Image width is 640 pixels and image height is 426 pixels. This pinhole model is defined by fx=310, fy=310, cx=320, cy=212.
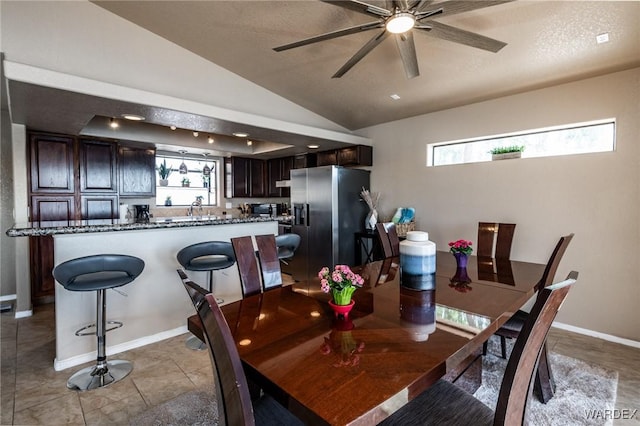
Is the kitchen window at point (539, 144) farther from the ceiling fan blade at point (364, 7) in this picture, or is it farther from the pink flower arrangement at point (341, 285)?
the pink flower arrangement at point (341, 285)

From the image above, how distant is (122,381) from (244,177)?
437 centimetres

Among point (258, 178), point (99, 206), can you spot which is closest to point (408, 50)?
point (99, 206)

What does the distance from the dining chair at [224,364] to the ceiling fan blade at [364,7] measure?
64.3 inches

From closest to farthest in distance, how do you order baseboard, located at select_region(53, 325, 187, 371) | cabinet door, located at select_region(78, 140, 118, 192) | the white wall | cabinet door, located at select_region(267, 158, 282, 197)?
baseboard, located at select_region(53, 325, 187, 371)
the white wall
cabinet door, located at select_region(78, 140, 118, 192)
cabinet door, located at select_region(267, 158, 282, 197)

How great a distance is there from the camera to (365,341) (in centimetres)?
111

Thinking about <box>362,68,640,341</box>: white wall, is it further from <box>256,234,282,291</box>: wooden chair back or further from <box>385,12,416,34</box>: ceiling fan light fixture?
<box>256,234,282,291</box>: wooden chair back

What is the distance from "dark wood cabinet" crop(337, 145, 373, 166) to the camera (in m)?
4.78

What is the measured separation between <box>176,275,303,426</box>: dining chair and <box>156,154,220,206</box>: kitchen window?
4783mm

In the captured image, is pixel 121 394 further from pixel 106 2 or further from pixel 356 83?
pixel 356 83

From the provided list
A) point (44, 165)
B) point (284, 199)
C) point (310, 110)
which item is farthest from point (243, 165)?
point (44, 165)

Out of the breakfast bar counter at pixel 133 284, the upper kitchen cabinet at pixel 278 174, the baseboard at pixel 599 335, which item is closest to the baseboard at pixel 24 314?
the breakfast bar counter at pixel 133 284

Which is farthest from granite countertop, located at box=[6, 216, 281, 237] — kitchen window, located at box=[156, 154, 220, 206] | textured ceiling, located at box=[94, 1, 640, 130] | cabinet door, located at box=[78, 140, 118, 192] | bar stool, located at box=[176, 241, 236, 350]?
kitchen window, located at box=[156, 154, 220, 206]

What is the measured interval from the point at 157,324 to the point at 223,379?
244 cm

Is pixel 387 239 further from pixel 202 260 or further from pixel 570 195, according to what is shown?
pixel 570 195
